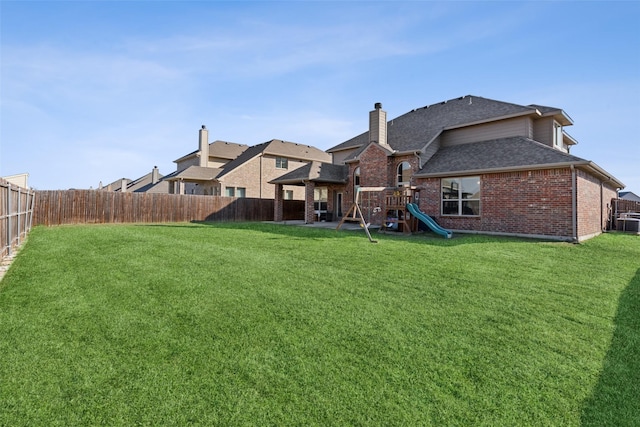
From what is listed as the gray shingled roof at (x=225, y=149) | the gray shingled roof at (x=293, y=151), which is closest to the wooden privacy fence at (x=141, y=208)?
the gray shingled roof at (x=293, y=151)

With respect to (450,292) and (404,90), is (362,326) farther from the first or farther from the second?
(404,90)

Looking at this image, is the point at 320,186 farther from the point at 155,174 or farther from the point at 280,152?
the point at 155,174

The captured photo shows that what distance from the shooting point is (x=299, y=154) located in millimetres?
31906

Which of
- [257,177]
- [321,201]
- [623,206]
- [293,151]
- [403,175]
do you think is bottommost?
[623,206]

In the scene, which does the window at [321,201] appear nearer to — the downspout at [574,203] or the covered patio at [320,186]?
the covered patio at [320,186]

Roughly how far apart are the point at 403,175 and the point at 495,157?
4533 millimetres

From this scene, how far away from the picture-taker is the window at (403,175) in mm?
16578

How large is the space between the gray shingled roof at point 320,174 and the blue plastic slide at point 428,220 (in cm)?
618

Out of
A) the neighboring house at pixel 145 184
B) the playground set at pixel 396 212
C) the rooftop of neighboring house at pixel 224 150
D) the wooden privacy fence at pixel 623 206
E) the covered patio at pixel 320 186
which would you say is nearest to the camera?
the playground set at pixel 396 212

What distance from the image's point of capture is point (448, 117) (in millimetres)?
17500

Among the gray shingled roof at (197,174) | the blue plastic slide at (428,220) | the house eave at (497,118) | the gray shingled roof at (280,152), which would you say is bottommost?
the blue plastic slide at (428,220)

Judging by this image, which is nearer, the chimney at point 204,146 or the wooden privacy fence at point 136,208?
the wooden privacy fence at point 136,208

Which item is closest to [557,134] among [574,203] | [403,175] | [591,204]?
[591,204]

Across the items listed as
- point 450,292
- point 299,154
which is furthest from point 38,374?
point 299,154
